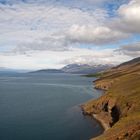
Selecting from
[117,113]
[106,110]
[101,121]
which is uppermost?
[106,110]

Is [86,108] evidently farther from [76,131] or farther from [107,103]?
[76,131]

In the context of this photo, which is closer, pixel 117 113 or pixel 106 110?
pixel 117 113

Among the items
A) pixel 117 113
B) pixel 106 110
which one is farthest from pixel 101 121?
pixel 106 110

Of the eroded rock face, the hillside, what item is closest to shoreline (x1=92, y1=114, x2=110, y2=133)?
the hillside

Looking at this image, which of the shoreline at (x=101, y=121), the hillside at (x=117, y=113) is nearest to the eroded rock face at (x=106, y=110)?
the hillside at (x=117, y=113)

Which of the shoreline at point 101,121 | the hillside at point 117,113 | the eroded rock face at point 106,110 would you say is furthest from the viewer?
the eroded rock face at point 106,110

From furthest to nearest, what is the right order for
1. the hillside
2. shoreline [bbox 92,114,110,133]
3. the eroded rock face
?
1. the eroded rock face
2. shoreline [bbox 92,114,110,133]
3. the hillside

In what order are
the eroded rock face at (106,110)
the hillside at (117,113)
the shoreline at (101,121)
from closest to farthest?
the hillside at (117,113) → the shoreline at (101,121) → the eroded rock face at (106,110)

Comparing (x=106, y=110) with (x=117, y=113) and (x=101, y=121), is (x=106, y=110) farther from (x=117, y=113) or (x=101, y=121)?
(x=117, y=113)

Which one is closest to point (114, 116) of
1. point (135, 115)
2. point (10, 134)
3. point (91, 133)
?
point (91, 133)

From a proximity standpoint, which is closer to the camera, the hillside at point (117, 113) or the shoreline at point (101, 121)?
the hillside at point (117, 113)

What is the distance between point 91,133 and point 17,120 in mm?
38778

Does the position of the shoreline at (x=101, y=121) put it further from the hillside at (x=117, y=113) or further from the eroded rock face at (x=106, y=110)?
the eroded rock face at (x=106, y=110)

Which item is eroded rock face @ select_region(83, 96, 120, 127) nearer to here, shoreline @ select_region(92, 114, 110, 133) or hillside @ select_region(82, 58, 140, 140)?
hillside @ select_region(82, 58, 140, 140)
